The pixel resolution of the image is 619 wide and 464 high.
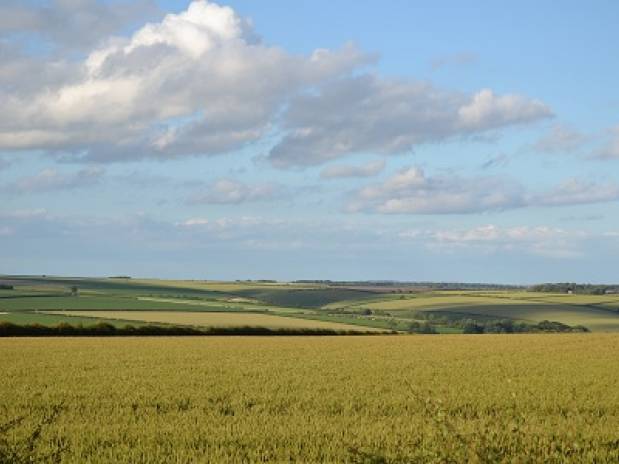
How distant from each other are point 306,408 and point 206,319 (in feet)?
201

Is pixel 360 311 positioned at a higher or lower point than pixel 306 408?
lower

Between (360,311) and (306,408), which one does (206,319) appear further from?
(306,408)

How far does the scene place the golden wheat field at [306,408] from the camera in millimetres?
12297

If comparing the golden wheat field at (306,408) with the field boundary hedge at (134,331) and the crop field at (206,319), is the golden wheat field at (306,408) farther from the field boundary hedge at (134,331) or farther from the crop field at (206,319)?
the crop field at (206,319)

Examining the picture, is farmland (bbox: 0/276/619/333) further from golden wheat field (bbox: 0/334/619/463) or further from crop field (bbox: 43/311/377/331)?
golden wheat field (bbox: 0/334/619/463)

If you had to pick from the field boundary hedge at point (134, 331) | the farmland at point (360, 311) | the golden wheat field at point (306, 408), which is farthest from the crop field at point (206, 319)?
the golden wheat field at point (306, 408)

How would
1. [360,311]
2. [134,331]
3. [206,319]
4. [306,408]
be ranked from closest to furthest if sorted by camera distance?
1. [306,408]
2. [134,331]
3. [206,319]
4. [360,311]

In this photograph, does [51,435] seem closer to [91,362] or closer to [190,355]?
[91,362]

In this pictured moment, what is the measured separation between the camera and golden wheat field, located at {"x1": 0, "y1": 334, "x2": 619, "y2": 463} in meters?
12.3

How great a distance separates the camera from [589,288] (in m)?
142

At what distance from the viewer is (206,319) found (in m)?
78.7

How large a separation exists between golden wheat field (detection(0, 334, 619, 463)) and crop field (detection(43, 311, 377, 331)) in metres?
37.3

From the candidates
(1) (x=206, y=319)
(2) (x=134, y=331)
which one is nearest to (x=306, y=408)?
(2) (x=134, y=331)

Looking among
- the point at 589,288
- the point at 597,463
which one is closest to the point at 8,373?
the point at 597,463
